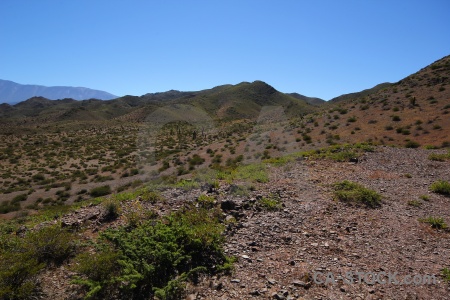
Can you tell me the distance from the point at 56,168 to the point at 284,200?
31.9 m

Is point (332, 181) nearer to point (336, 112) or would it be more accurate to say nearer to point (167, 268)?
point (167, 268)

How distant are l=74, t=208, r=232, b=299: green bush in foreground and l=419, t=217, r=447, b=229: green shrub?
6.47m

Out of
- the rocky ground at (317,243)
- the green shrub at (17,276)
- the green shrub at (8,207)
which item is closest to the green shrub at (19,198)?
the green shrub at (8,207)

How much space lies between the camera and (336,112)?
39656 mm

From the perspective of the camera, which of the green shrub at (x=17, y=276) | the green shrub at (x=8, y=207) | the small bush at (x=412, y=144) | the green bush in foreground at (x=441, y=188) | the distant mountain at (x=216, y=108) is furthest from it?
the distant mountain at (x=216, y=108)

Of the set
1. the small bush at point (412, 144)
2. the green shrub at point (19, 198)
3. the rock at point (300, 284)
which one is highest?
the small bush at point (412, 144)

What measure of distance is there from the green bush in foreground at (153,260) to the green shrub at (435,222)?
21.2 ft

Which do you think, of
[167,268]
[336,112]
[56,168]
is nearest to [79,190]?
[56,168]

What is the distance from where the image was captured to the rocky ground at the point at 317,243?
5.21 m

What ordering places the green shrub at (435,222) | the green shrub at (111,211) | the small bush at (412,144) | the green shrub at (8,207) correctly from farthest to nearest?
the small bush at (412,144) < the green shrub at (8,207) < the green shrub at (111,211) < the green shrub at (435,222)

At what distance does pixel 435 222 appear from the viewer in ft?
27.3

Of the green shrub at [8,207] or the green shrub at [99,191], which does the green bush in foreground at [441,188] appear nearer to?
the green shrub at [99,191]

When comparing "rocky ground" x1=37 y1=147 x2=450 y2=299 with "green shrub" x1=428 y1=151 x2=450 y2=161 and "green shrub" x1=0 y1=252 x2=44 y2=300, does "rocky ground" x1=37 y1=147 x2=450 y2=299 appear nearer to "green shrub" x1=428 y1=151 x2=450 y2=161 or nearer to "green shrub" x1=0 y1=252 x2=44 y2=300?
"green shrub" x1=0 y1=252 x2=44 y2=300

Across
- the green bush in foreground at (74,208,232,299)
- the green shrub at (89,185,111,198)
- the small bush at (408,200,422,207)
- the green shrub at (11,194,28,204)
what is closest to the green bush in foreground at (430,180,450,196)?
the small bush at (408,200,422,207)
